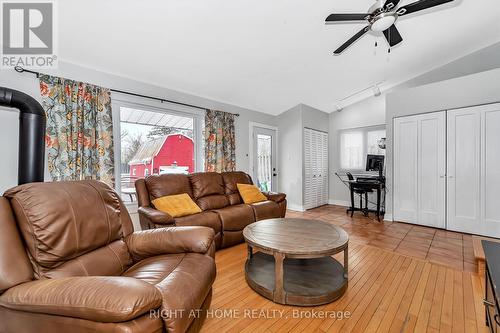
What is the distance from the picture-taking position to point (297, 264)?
7.31 ft

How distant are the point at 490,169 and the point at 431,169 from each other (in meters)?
0.70

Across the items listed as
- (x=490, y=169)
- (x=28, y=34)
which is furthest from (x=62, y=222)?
(x=490, y=169)

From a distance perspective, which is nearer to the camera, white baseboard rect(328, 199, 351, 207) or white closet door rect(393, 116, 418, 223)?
white closet door rect(393, 116, 418, 223)

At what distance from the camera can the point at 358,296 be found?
189 cm

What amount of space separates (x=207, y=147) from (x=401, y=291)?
331 centimetres

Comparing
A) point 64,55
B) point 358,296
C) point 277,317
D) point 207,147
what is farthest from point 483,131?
point 64,55

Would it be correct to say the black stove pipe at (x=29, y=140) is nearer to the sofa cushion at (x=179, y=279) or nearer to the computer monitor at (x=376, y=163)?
the sofa cushion at (x=179, y=279)

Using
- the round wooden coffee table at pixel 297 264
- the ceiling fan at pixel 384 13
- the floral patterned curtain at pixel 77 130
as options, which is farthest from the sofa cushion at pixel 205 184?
the ceiling fan at pixel 384 13

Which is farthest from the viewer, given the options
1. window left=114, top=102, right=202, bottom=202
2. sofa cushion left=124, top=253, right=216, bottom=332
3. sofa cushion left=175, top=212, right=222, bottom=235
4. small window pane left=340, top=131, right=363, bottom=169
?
small window pane left=340, top=131, right=363, bottom=169

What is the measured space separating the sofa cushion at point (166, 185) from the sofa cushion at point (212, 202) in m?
0.20

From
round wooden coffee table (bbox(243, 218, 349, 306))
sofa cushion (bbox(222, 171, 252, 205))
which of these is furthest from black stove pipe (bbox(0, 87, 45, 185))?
sofa cushion (bbox(222, 171, 252, 205))

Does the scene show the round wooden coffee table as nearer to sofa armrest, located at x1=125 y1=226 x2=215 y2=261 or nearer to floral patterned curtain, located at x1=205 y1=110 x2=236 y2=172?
sofa armrest, located at x1=125 y1=226 x2=215 y2=261

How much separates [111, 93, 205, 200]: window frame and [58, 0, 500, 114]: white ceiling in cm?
32

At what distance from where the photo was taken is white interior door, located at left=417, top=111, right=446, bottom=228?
3750mm
